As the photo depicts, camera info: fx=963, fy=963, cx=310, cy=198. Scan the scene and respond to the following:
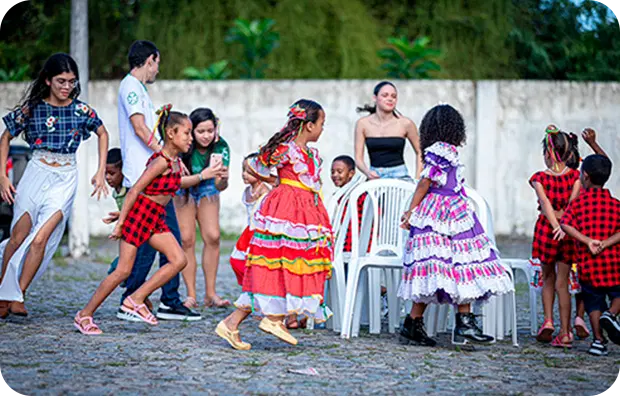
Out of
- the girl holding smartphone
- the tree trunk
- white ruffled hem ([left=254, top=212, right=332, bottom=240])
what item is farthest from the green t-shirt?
the tree trunk

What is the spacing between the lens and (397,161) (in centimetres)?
849

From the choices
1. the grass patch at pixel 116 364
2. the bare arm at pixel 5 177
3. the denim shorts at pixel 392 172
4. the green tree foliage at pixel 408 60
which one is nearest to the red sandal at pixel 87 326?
the grass patch at pixel 116 364

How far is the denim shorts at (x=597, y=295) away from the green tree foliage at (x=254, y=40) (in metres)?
11.0

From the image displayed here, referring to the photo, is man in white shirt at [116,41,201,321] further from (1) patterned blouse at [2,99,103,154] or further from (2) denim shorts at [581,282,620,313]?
(2) denim shorts at [581,282,620,313]

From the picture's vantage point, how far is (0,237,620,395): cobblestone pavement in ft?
16.0

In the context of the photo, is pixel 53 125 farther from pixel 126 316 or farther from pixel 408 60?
pixel 408 60

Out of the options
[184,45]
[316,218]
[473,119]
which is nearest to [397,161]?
[316,218]

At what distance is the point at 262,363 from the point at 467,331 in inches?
56.7

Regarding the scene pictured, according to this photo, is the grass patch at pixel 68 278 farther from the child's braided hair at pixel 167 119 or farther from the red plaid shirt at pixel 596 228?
the red plaid shirt at pixel 596 228

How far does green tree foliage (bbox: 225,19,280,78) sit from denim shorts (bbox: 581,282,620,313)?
11024mm

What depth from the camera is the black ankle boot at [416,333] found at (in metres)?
6.40

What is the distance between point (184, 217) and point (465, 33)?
10896 mm

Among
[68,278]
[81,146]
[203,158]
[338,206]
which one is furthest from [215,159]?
[81,146]

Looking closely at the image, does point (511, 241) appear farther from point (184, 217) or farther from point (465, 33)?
point (184, 217)
